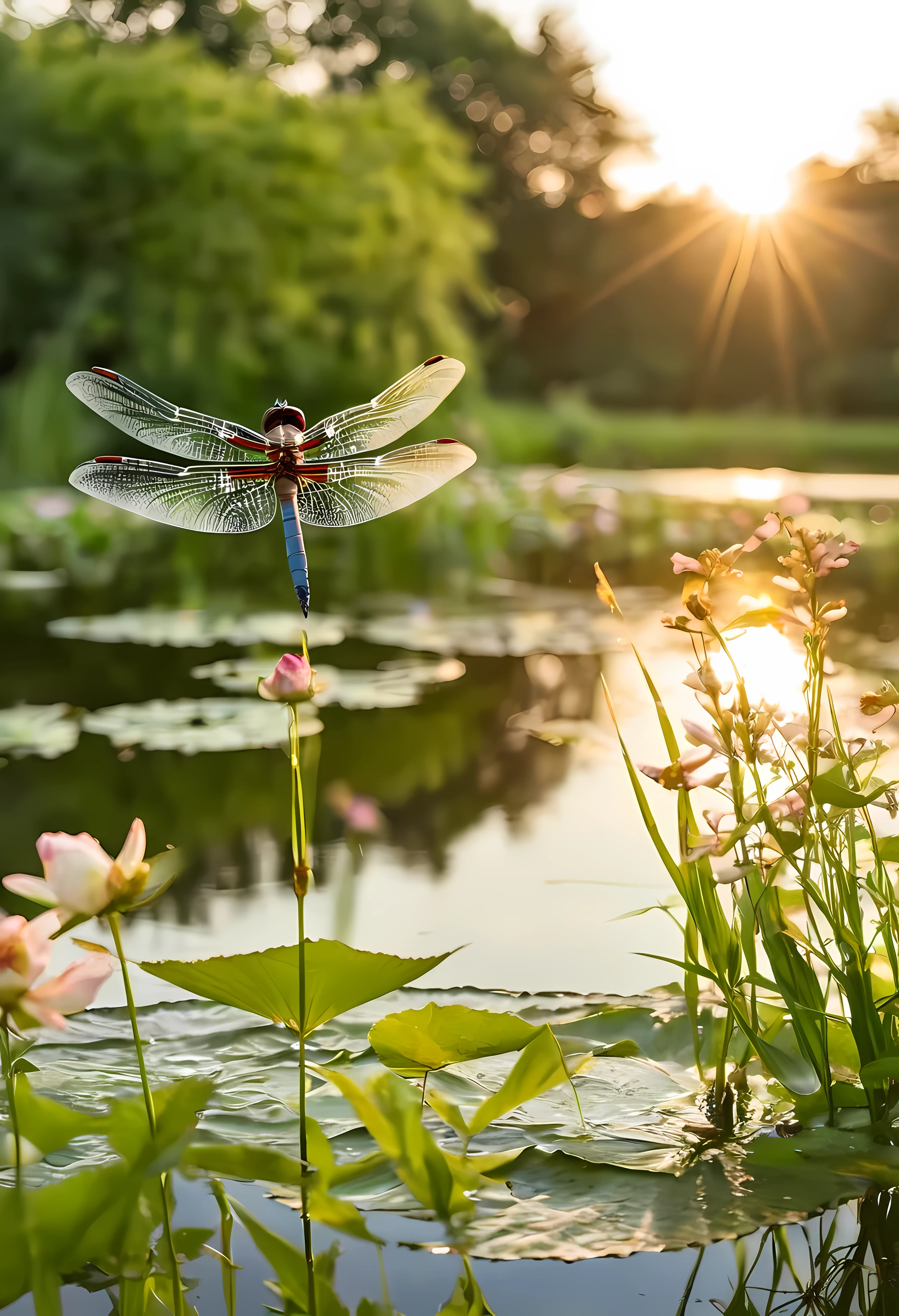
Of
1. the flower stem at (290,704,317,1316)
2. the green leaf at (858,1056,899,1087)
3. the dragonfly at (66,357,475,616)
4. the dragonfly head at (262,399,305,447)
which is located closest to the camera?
the flower stem at (290,704,317,1316)

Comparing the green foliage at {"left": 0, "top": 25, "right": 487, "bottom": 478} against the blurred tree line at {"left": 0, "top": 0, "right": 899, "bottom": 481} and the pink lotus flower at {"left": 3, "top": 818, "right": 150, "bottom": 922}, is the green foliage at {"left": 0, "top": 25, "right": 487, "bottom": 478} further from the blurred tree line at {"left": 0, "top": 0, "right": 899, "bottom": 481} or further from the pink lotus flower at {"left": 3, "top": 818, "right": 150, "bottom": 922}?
the pink lotus flower at {"left": 3, "top": 818, "right": 150, "bottom": 922}

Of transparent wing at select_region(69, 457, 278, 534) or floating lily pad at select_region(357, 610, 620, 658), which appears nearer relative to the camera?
transparent wing at select_region(69, 457, 278, 534)

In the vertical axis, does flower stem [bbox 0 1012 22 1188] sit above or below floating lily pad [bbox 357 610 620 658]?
below

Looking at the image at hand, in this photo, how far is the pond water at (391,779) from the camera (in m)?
0.87

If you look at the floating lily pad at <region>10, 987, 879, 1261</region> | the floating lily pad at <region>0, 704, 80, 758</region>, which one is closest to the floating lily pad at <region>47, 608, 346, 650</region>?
the floating lily pad at <region>0, 704, 80, 758</region>

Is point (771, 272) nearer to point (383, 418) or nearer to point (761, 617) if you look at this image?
point (383, 418)

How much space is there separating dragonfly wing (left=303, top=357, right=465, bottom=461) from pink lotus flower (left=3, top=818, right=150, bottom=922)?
2.25 ft

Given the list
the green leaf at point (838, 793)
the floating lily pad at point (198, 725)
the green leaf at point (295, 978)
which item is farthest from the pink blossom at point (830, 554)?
the floating lily pad at point (198, 725)

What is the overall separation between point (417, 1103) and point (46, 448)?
4682 millimetres

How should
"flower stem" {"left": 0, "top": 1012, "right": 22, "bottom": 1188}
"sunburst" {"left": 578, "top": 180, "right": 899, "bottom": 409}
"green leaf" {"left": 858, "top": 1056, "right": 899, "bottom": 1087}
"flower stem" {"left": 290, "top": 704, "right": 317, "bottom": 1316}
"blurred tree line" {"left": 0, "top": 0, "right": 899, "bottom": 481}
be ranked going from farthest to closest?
"sunburst" {"left": 578, "top": 180, "right": 899, "bottom": 409}, "blurred tree line" {"left": 0, "top": 0, "right": 899, "bottom": 481}, "green leaf" {"left": 858, "top": 1056, "right": 899, "bottom": 1087}, "flower stem" {"left": 290, "top": 704, "right": 317, "bottom": 1316}, "flower stem" {"left": 0, "top": 1012, "right": 22, "bottom": 1188}

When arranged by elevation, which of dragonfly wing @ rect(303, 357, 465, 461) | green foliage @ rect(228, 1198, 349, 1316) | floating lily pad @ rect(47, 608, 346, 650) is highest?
floating lily pad @ rect(47, 608, 346, 650)

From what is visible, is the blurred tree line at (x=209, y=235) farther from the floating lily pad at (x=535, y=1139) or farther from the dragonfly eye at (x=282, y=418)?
the floating lily pad at (x=535, y=1139)

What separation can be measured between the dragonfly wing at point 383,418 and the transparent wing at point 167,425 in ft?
0.25

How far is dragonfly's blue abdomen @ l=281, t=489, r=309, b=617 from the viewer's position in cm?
114
